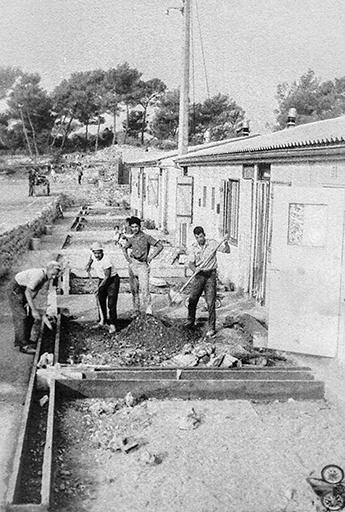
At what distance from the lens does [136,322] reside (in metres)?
10.2

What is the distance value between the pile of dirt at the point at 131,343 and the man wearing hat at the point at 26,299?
57 cm

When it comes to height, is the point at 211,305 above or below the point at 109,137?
below

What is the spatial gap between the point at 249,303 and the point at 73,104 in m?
57.8

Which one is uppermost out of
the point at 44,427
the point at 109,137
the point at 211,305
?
the point at 109,137

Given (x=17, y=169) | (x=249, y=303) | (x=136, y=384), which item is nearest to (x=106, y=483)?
(x=136, y=384)

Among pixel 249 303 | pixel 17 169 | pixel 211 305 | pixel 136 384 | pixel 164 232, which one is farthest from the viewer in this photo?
pixel 17 169

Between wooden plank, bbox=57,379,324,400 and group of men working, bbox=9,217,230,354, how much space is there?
74.7 inches

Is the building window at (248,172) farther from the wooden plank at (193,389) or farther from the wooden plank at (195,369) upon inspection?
the wooden plank at (193,389)

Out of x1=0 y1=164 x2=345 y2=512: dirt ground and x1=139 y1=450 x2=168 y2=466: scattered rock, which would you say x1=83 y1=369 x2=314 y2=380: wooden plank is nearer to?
x1=0 y1=164 x2=345 y2=512: dirt ground

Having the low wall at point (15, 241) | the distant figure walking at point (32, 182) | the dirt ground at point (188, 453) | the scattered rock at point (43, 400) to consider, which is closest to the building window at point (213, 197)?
the low wall at point (15, 241)

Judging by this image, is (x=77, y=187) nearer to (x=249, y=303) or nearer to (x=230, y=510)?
(x=249, y=303)

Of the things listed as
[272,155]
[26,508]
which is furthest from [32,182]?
[26,508]

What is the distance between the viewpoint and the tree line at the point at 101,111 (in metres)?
61.1

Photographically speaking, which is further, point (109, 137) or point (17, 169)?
point (109, 137)
